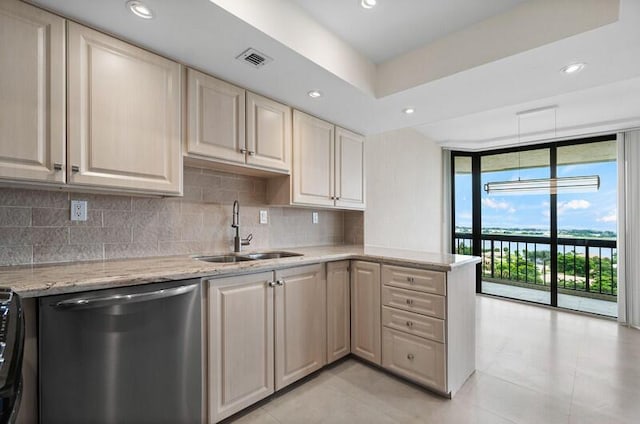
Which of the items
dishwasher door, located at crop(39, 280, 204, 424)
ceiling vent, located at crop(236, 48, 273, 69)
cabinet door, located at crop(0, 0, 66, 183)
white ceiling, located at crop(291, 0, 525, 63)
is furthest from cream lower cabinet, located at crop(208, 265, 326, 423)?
white ceiling, located at crop(291, 0, 525, 63)

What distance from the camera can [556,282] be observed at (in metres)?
4.16

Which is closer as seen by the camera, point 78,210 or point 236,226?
point 78,210

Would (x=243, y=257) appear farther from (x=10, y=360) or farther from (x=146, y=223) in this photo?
(x=10, y=360)

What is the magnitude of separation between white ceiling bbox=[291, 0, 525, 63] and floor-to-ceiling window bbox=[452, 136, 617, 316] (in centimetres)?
268

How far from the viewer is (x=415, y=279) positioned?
2.07 m

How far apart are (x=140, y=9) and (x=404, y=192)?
3.39 m

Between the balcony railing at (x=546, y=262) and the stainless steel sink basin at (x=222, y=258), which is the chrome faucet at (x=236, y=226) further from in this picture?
the balcony railing at (x=546, y=262)

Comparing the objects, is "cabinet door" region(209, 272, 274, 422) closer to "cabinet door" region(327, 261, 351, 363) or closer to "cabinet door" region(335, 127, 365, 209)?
"cabinet door" region(327, 261, 351, 363)

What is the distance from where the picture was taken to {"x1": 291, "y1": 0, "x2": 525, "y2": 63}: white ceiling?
1.65 m

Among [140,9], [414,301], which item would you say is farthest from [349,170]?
[140,9]

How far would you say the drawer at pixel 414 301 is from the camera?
1962mm

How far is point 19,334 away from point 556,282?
5.36 m

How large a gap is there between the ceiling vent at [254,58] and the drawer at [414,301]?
174 centimetres

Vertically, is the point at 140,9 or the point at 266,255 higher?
the point at 140,9
